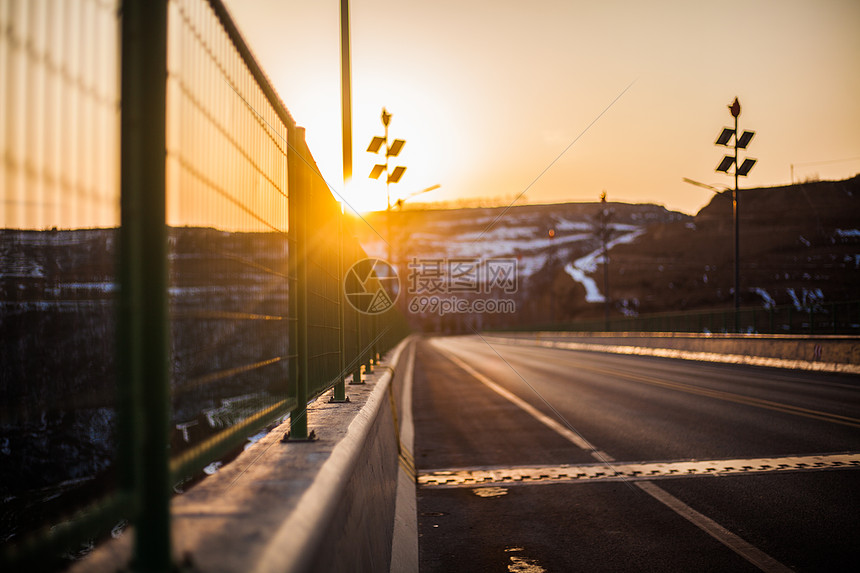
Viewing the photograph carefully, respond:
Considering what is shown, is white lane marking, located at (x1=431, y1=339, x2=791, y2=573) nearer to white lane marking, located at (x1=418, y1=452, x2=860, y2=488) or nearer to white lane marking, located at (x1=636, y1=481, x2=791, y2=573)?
white lane marking, located at (x1=636, y1=481, x2=791, y2=573)

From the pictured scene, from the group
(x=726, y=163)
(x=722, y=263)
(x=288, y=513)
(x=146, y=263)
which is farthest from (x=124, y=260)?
(x=722, y=263)

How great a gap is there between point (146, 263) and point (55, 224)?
0.28 meters

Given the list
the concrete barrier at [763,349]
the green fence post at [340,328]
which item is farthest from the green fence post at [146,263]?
the concrete barrier at [763,349]

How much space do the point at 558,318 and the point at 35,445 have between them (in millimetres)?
110298

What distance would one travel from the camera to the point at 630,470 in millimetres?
7277

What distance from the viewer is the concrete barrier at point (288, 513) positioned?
6.26 feet

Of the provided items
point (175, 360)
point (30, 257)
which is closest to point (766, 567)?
point (175, 360)

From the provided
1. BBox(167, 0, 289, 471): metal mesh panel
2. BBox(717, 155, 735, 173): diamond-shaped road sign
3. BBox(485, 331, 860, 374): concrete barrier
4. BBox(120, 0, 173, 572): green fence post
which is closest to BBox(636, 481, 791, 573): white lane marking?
BBox(167, 0, 289, 471): metal mesh panel

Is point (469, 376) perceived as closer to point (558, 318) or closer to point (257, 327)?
point (257, 327)

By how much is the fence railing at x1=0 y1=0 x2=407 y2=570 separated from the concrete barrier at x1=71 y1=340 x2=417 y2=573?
0.16 meters

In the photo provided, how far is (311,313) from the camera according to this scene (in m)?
4.76

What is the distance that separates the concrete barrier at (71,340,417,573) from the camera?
191cm

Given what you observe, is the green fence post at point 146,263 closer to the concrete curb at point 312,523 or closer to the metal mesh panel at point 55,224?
the metal mesh panel at point 55,224

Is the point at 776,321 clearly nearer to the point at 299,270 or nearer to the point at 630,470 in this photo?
the point at 630,470
